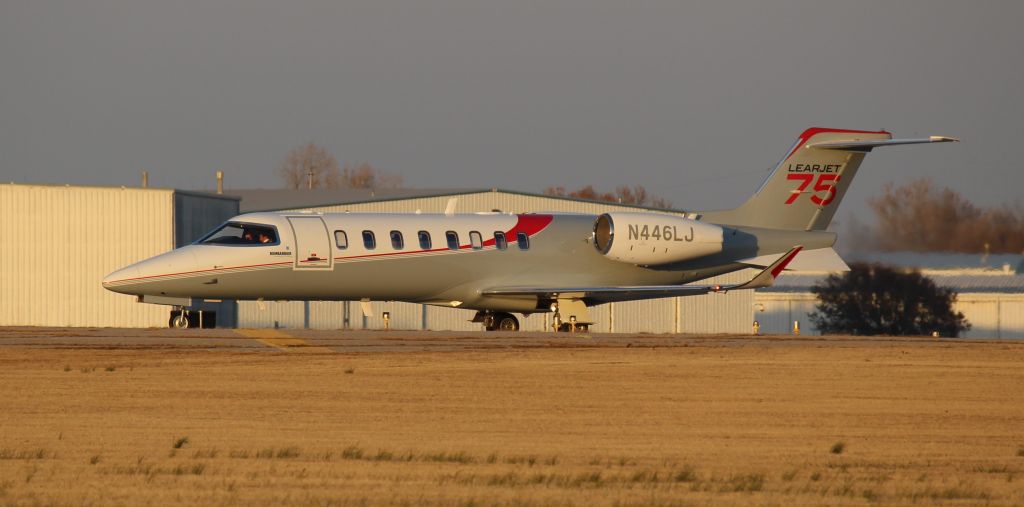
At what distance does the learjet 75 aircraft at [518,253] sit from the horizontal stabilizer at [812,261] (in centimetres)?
4

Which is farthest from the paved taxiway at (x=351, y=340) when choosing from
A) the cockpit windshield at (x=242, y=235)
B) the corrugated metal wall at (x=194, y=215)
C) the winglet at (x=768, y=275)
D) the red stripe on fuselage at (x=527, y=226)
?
the corrugated metal wall at (x=194, y=215)

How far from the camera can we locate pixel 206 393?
20.6 meters

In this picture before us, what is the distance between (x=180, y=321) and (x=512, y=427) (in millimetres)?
18095

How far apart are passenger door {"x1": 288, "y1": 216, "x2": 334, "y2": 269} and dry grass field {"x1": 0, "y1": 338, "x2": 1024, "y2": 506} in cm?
734

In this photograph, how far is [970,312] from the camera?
199ft

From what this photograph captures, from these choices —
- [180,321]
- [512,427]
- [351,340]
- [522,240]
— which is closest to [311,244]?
[180,321]

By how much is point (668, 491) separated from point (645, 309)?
43.1m

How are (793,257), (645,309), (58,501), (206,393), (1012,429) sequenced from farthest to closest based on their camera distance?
(645,309), (793,257), (206,393), (1012,429), (58,501)

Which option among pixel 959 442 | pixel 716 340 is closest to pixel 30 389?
pixel 959 442

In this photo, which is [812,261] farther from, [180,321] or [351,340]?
[180,321]

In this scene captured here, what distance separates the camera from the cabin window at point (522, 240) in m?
36.2

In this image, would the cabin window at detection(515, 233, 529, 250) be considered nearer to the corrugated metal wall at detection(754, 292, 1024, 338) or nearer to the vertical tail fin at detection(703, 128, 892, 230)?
the vertical tail fin at detection(703, 128, 892, 230)

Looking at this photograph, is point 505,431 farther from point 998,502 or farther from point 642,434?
point 998,502

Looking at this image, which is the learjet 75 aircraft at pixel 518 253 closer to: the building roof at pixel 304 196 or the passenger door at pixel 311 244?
the passenger door at pixel 311 244
